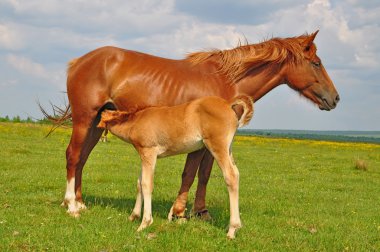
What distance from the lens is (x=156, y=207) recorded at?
29.9 feet

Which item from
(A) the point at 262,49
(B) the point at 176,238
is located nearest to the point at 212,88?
(A) the point at 262,49

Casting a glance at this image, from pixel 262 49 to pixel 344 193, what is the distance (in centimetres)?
705

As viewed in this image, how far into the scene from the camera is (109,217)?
7711 millimetres

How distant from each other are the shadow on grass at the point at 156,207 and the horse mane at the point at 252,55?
251cm

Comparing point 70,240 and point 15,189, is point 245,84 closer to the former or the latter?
point 70,240

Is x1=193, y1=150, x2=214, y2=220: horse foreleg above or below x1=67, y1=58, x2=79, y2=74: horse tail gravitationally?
below

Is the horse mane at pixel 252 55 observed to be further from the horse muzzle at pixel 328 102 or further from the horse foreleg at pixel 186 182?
the horse foreleg at pixel 186 182

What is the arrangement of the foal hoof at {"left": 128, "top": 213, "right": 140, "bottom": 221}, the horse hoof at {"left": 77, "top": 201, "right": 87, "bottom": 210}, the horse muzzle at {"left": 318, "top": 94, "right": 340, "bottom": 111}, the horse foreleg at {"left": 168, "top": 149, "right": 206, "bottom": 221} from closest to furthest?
the foal hoof at {"left": 128, "top": 213, "right": 140, "bottom": 221}
the horse foreleg at {"left": 168, "top": 149, "right": 206, "bottom": 221}
the horse muzzle at {"left": 318, "top": 94, "right": 340, "bottom": 111}
the horse hoof at {"left": 77, "top": 201, "right": 87, "bottom": 210}

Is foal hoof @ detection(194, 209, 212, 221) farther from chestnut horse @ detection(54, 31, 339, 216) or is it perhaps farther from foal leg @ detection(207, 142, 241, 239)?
foal leg @ detection(207, 142, 241, 239)

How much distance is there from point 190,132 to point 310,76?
269 cm

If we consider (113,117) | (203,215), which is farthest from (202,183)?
(113,117)

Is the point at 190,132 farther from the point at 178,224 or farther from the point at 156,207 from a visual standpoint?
the point at 156,207

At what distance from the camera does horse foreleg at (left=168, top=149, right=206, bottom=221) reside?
7770 millimetres

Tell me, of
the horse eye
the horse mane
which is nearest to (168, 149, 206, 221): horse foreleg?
the horse mane
